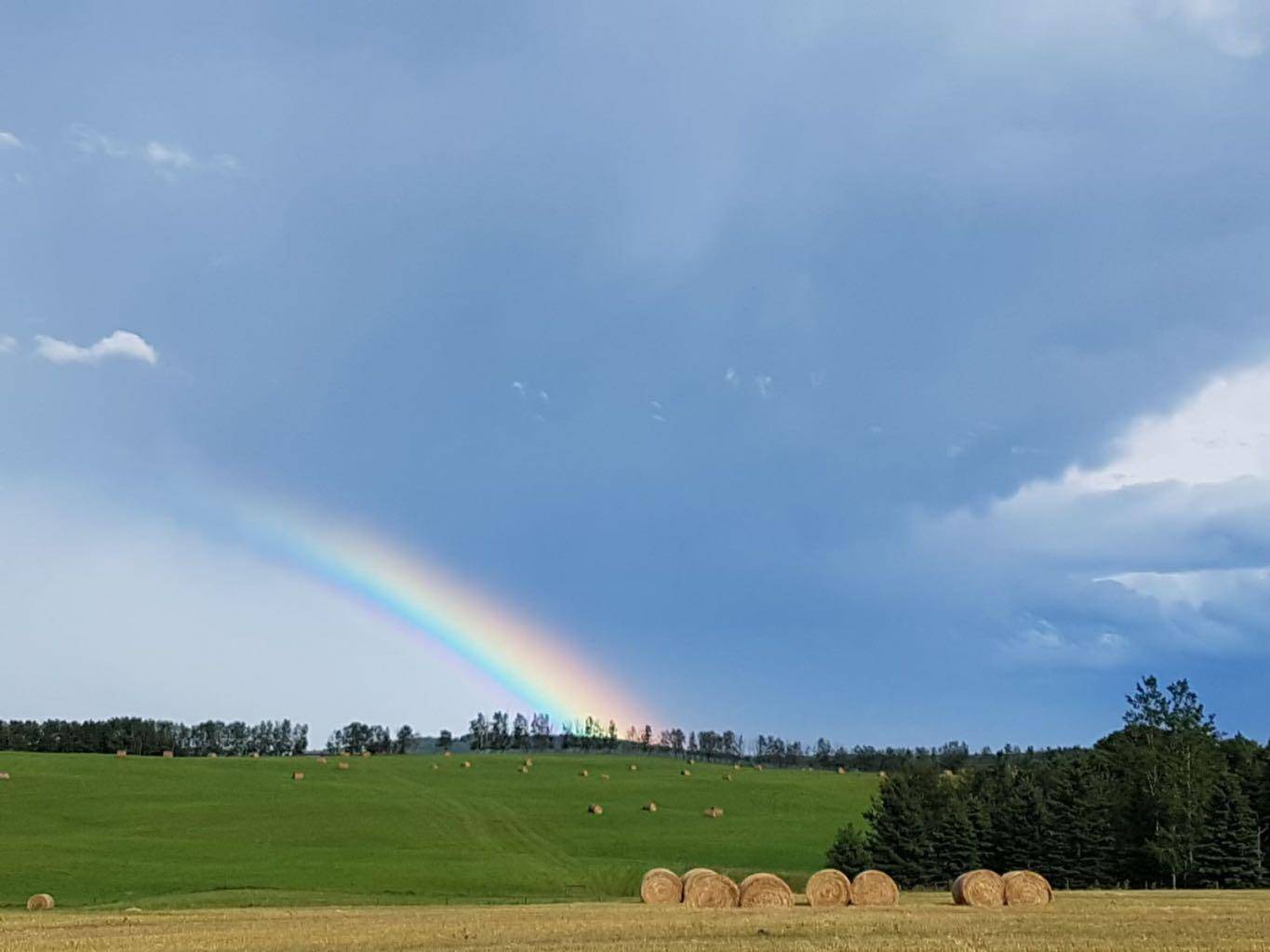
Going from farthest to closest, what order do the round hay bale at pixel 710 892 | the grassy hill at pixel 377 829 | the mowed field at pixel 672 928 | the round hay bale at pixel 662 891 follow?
the grassy hill at pixel 377 829
the round hay bale at pixel 662 891
the round hay bale at pixel 710 892
the mowed field at pixel 672 928

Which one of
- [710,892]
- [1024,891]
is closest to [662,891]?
[710,892]

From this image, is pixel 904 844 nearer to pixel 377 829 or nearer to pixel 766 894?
pixel 766 894

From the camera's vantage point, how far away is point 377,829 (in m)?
74.0

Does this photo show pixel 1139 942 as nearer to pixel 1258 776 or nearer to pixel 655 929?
pixel 655 929

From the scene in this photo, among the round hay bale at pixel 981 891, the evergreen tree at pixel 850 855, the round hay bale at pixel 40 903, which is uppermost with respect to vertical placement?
the round hay bale at pixel 981 891

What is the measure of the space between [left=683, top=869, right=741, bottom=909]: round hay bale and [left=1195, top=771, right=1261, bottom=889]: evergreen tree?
29738 millimetres

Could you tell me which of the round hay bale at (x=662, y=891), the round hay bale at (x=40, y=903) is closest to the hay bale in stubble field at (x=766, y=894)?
the round hay bale at (x=662, y=891)

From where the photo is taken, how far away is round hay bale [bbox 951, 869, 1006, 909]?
34594 mm

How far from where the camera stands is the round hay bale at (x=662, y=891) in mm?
35844

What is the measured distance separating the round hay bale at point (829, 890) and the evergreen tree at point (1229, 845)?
86.2 feet

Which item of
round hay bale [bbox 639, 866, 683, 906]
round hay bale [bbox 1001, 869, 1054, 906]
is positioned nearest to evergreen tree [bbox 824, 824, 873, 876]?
round hay bale [bbox 1001, 869, 1054, 906]

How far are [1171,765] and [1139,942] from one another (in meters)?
37.9

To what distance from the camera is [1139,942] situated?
73.0 ft

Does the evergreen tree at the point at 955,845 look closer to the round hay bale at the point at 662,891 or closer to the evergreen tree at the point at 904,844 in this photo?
the evergreen tree at the point at 904,844
